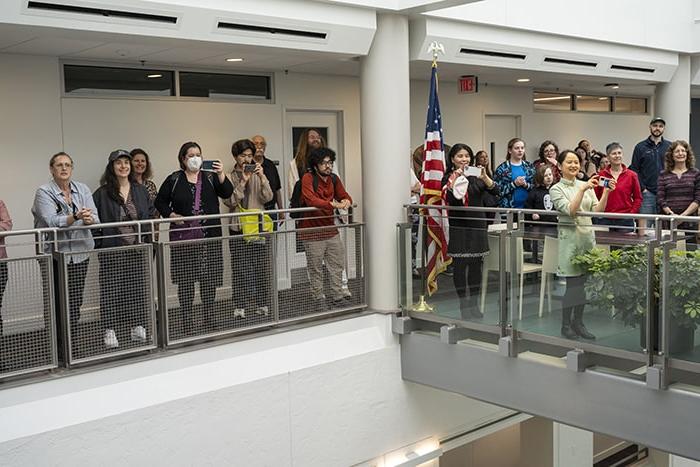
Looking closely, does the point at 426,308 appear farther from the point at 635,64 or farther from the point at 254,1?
the point at 635,64

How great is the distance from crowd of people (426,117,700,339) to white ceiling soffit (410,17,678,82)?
1.38 m

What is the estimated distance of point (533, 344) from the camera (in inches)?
329

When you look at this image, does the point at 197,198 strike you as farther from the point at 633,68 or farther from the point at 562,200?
the point at 633,68

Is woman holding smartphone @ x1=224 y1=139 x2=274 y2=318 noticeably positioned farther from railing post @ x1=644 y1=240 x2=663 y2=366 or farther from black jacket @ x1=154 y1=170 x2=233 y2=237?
railing post @ x1=644 y1=240 x2=663 y2=366

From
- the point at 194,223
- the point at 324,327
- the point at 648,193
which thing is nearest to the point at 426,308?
the point at 324,327

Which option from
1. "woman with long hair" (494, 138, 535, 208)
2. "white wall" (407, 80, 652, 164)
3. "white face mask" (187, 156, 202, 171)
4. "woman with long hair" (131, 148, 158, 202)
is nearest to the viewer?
"white face mask" (187, 156, 202, 171)

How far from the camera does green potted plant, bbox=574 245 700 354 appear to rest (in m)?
6.96

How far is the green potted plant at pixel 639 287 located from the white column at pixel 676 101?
8.31 meters

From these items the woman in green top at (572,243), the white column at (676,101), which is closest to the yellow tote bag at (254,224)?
the woman in green top at (572,243)

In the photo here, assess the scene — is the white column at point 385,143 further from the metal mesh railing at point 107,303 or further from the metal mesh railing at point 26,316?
the metal mesh railing at point 26,316

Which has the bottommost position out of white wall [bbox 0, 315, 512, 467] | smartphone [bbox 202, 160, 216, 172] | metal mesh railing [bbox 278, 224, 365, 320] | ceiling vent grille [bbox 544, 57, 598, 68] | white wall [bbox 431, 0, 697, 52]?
white wall [bbox 0, 315, 512, 467]

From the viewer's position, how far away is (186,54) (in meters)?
10.0

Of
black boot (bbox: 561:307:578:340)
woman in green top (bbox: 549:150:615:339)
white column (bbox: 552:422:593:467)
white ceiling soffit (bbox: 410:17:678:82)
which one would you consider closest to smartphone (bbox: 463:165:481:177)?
woman in green top (bbox: 549:150:615:339)

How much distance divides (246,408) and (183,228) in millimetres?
1843
